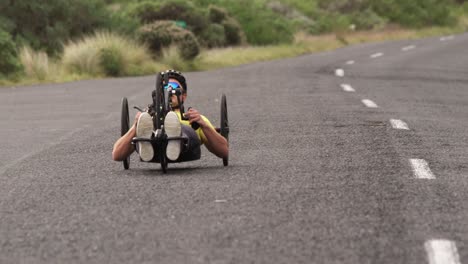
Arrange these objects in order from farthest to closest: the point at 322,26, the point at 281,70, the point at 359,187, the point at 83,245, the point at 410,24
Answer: the point at 410,24, the point at 322,26, the point at 281,70, the point at 359,187, the point at 83,245

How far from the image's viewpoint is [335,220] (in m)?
7.26

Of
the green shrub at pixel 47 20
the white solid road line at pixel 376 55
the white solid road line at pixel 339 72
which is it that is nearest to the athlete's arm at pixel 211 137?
the white solid road line at pixel 339 72

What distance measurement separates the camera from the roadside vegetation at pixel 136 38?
93.5 ft

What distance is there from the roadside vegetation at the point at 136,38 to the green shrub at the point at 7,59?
23mm

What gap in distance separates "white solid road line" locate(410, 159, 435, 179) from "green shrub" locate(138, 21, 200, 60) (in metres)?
22.5

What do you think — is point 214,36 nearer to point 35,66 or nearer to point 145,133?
point 35,66

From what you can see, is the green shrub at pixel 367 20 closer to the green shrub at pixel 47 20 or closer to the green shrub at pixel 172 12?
the green shrub at pixel 172 12

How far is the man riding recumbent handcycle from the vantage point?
30.3ft

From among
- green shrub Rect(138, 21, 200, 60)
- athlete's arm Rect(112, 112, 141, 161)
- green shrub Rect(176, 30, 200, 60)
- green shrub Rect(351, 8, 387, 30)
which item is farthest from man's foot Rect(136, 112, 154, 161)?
green shrub Rect(351, 8, 387, 30)

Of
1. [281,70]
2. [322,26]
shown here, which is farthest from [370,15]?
[281,70]

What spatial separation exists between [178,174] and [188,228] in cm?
258

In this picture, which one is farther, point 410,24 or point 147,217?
point 410,24

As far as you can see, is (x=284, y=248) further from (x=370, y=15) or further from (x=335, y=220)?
(x=370, y=15)

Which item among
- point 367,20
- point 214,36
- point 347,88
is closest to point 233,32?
point 214,36
